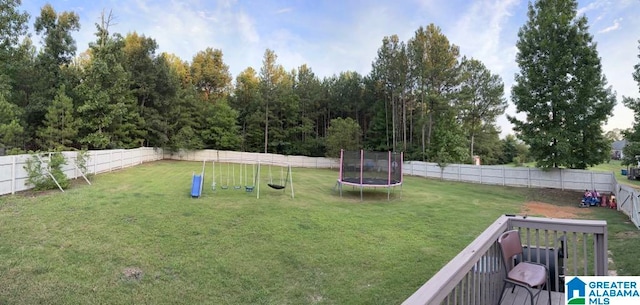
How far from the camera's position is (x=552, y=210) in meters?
11.9

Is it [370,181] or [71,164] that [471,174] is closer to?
[370,181]

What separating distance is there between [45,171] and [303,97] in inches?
1062

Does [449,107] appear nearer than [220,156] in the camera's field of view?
Yes

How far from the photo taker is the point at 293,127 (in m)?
35.2

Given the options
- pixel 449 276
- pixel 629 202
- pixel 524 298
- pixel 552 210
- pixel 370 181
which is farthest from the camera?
pixel 370 181

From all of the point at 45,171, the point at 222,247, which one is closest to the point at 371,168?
the point at 222,247

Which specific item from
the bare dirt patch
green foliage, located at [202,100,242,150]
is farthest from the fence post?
green foliage, located at [202,100,242,150]

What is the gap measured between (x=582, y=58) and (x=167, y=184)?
20.4m

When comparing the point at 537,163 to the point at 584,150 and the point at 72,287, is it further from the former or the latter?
the point at 72,287

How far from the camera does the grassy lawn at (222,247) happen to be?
438cm

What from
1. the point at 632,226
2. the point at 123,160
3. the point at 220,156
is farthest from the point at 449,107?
the point at 123,160

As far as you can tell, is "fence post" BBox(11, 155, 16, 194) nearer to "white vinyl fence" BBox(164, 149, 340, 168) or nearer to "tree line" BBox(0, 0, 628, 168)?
"tree line" BBox(0, 0, 628, 168)

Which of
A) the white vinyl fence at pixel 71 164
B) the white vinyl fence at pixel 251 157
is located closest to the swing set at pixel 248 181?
the white vinyl fence at pixel 71 164

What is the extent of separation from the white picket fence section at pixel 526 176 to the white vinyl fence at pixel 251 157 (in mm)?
10503
